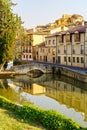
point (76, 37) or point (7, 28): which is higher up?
point (7, 28)

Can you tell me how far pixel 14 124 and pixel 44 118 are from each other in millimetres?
1584

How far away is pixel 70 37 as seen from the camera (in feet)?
183

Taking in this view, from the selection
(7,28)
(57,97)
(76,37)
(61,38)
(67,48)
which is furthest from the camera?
(61,38)

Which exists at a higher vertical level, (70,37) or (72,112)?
(70,37)

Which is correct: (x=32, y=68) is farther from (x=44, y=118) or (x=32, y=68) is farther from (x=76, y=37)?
(x=44, y=118)

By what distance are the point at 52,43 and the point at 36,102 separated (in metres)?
37.5

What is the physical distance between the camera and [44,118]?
15.0m

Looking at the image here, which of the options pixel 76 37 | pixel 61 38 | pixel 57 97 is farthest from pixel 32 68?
pixel 57 97

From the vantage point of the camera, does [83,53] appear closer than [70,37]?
Yes

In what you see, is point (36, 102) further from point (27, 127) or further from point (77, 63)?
point (77, 63)

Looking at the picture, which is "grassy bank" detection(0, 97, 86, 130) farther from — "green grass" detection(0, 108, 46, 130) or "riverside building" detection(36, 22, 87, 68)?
"riverside building" detection(36, 22, 87, 68)

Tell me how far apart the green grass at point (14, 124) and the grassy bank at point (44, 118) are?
0.62 ft

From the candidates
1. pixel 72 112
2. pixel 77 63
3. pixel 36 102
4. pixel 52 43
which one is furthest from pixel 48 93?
pixel 52 43

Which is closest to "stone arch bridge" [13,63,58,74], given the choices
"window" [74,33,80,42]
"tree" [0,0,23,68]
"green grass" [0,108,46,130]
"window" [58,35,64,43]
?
"window" [58,35,64,43]
